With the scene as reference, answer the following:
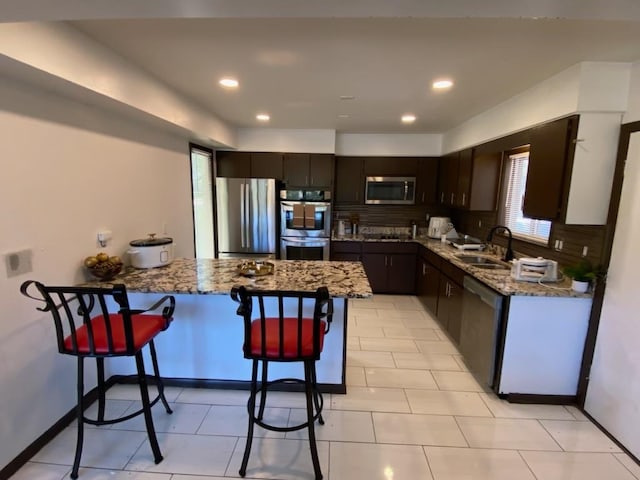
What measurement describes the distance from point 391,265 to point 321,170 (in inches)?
66.1

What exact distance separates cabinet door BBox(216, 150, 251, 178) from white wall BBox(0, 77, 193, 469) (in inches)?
80.4

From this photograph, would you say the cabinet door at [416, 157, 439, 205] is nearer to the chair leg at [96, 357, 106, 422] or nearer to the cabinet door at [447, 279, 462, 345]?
the cabinet door at [447, 279, 462, 345]

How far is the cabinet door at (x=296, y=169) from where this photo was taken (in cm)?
468

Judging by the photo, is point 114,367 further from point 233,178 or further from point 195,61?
point 233,178

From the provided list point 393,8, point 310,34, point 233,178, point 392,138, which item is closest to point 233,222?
point 233,178

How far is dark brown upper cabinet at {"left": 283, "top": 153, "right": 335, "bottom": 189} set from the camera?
4.68 meters

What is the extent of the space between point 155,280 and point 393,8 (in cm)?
210

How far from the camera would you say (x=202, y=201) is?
4.36 m

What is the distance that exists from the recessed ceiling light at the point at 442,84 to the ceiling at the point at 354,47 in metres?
0.07

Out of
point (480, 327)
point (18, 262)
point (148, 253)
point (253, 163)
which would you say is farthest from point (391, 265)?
point (18, 262)

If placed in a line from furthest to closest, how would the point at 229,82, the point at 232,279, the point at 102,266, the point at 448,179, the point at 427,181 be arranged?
the point at 427,181 → the point at 448,179 → the point at 229,82 → the point at 232,279 → the point at 102,266

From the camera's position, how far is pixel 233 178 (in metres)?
4.61

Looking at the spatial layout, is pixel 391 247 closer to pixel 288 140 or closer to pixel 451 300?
pixel 451 300

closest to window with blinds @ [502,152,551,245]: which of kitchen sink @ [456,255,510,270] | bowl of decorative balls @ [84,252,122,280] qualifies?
kitchen sink @ [456,255,510,270]
